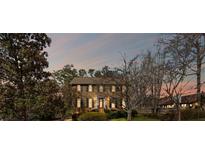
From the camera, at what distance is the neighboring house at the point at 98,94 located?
19.2 feet

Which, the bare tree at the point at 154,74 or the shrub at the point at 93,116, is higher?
the bare tree at the point at 154,74

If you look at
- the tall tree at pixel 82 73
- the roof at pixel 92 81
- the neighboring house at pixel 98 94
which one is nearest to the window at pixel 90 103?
the neighboring house at pixel 98 94

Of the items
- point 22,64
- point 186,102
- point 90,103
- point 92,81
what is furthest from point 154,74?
point 22,64

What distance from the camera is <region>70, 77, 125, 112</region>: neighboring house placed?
585 cm

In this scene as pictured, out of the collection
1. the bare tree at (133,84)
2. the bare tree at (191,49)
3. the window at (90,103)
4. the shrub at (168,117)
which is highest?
the bare tree at (191,49)

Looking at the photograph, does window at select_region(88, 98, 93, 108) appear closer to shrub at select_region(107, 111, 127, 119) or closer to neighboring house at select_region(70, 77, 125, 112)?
neighboring house at select_region(70, 77, 125, 112)

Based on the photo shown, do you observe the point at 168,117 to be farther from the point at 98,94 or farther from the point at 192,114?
the point at 98,94

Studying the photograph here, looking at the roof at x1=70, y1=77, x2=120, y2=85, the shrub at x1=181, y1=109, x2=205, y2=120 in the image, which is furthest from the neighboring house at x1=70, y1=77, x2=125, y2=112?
the shrub at x1=181, y1=109, x2=205, y2=120

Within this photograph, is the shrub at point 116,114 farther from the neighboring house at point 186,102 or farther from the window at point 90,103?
the neighboring house at point 186,102
